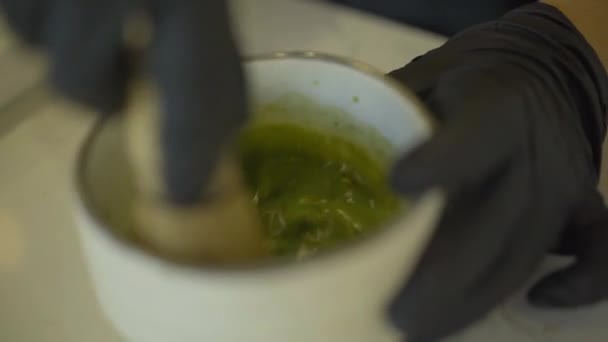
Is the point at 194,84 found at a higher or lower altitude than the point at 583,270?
higher

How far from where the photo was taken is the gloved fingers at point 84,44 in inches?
10.1

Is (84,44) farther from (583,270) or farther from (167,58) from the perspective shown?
(583,270)

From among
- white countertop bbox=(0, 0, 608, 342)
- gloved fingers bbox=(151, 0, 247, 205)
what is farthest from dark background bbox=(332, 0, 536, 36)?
gloved fingers bbox=(151, 0, 247, 205)

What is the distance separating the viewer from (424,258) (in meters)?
0.37

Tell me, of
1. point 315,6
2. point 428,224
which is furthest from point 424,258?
point 315,6

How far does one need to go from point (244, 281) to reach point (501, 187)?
0.49 feet

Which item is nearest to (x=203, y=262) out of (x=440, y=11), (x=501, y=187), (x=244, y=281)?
(x=244, y=281)

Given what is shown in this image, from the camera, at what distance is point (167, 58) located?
267 mm

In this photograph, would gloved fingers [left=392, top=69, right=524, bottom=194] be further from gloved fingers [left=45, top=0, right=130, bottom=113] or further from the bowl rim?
gloved fingers [left=45, top=0, right=130, bottom=113]

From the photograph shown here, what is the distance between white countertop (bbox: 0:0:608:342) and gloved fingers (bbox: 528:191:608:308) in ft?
0.04

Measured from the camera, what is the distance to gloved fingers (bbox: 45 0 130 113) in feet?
0.84

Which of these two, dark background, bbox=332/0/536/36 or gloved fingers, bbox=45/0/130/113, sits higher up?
gloved fingers, bbox=45/0/130/113

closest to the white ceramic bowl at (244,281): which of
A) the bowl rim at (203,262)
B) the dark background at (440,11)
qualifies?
the bowl rim at (203,262)

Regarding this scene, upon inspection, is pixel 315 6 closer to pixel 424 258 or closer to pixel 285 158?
pixel 285 158
